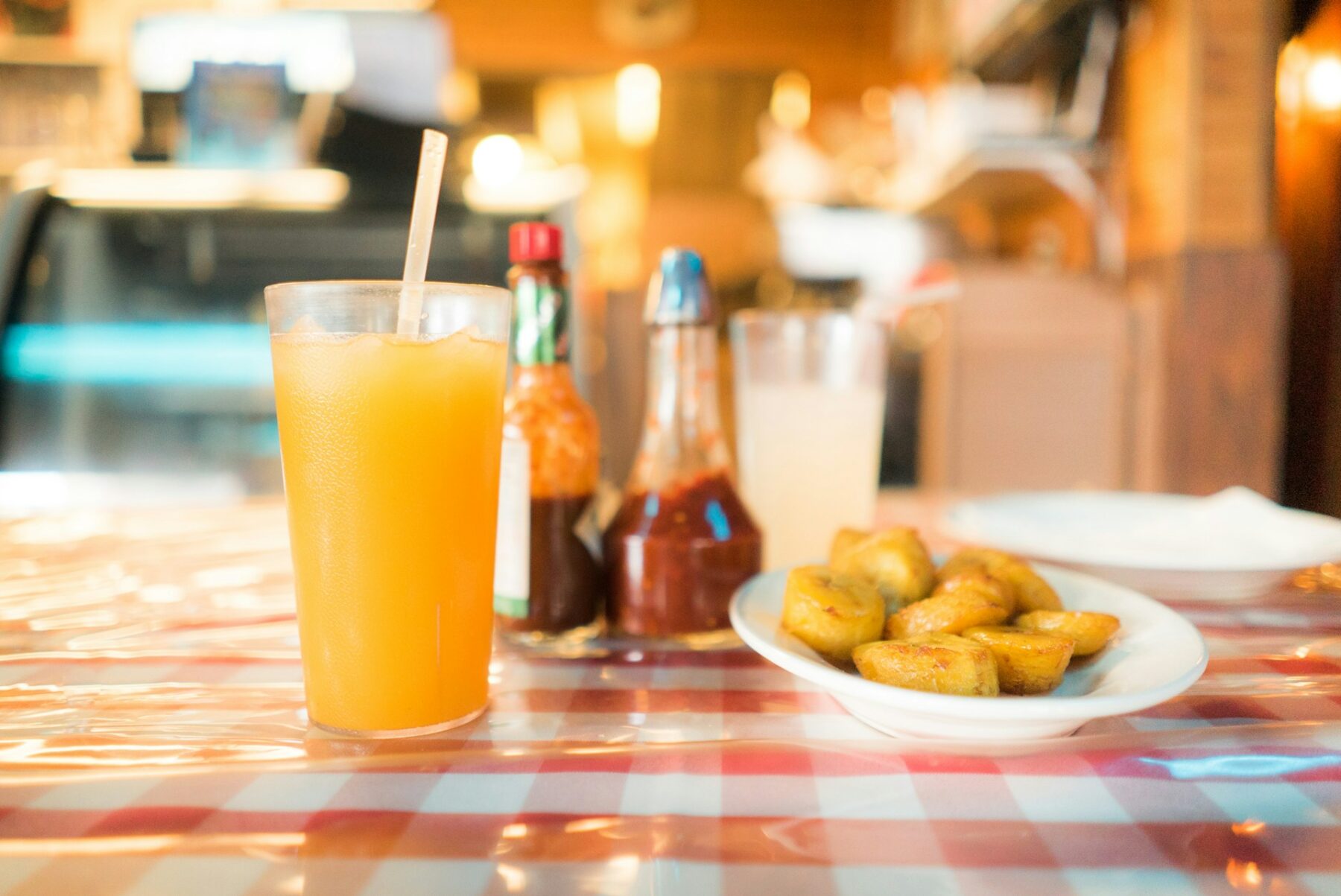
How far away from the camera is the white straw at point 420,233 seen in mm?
422

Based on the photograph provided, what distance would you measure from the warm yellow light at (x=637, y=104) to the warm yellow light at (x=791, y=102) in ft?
1.84

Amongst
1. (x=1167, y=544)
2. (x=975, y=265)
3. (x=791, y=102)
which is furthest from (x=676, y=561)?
(x=791, y=102)

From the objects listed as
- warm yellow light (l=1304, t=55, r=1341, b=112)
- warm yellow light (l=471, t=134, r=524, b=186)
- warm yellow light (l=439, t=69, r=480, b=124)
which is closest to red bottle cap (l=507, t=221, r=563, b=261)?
warm yellow light (l=1304, t=55, r=1341, b=112)

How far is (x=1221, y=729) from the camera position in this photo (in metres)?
0.43

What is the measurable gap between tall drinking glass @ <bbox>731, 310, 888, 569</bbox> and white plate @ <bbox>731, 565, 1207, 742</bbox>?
23cm

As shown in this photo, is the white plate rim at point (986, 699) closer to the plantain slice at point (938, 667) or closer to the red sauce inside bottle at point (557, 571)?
the plantain slice at point (938, 667)

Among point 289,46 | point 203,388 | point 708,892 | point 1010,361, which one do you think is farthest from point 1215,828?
point 289,46

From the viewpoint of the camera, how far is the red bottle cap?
1.75 feet

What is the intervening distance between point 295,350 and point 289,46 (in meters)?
3.26

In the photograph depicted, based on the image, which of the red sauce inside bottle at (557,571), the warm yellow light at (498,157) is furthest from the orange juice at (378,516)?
the warm yellow light at (498,157)

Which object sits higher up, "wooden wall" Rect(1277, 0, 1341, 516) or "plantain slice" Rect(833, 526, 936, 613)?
"wooden wall" Rect(1277, 0, 1341, 516)

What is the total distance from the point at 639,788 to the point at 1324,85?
2471 millimetres

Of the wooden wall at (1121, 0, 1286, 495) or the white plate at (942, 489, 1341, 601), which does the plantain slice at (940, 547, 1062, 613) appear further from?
the wooden wall at (1121, 0, 1286, 495)

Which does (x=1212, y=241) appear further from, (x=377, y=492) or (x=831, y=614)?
(x=377, y=492)
